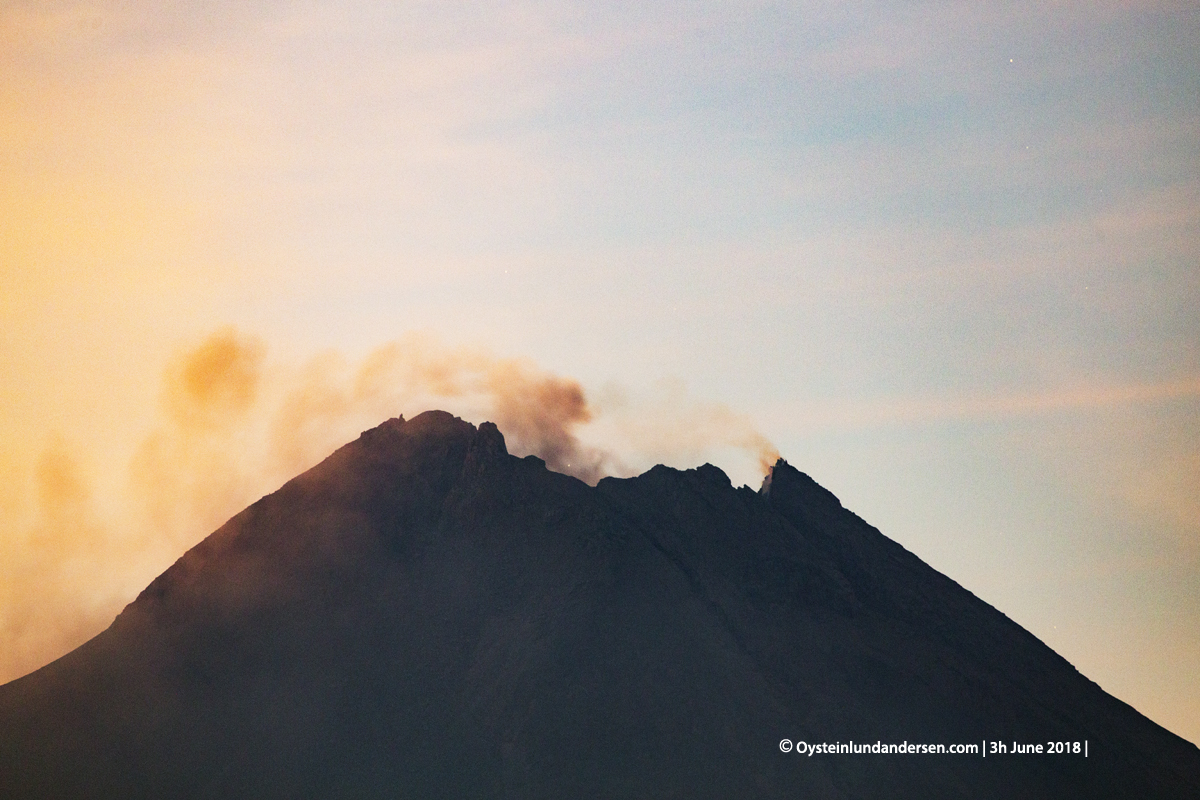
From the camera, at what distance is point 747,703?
167250 mm

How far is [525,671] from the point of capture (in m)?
168

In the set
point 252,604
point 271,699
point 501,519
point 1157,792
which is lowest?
point 1157,792

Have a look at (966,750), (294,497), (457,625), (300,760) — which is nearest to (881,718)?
(966,750)

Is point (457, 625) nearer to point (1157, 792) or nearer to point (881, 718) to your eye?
point (881, 718)

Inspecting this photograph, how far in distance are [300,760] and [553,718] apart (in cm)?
2878

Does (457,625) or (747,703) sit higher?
(457,625)

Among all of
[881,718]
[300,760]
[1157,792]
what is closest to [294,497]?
[300,760]

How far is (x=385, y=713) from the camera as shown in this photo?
543 ft

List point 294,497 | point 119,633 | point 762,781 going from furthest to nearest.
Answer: point 294,497, point 119,633, point 762,781

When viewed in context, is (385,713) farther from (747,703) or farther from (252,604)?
(747,703)

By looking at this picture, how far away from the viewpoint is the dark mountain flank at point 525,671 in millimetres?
160125

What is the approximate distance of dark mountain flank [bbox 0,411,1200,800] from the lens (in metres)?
160

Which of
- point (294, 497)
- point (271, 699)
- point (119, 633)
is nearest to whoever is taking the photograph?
point (271, 699)

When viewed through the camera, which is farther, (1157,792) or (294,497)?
(294,497)
